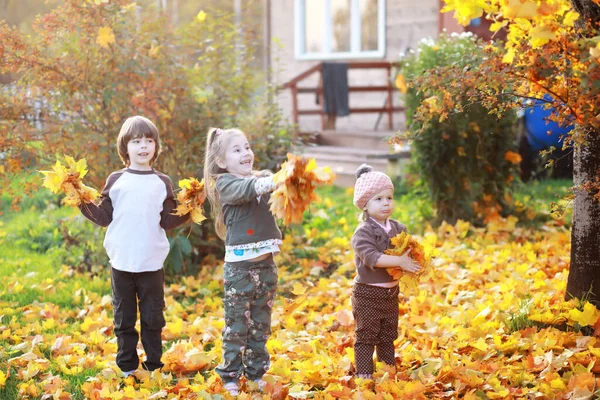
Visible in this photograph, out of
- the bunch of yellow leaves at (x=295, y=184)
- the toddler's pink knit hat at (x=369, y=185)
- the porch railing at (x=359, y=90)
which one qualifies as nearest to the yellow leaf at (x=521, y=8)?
the bunch of yellow leaves at (x=295, y=184)

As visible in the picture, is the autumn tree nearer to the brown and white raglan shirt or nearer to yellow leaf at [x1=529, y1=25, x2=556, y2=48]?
yellow leaf at [x1=529, y1=25, x2=556, y2=48]

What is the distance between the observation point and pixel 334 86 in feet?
41.7

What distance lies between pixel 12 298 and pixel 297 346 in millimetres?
2448

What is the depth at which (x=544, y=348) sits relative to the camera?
12.8 ft

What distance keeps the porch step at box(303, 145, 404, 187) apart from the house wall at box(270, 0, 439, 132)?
0.53 meters

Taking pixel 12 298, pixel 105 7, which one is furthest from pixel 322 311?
pixel 105 7

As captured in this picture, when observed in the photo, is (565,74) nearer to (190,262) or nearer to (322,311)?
(322,311)

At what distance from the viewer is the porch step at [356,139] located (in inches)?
467

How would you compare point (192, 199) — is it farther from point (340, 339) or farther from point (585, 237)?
point (585, 237)

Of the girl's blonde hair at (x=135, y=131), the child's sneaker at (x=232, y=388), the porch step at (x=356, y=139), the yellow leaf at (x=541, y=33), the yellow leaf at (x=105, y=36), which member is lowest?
the child's sneaker at (x=232, y=388)

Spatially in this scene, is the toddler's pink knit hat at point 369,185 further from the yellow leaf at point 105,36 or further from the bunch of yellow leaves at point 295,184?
the yellow leaf at point 105,36

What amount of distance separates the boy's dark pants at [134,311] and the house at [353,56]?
6.57 metres

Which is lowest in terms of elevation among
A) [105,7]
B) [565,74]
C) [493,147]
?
[493,147]

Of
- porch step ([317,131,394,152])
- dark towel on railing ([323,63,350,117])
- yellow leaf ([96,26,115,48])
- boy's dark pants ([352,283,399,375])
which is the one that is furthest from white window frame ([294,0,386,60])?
boy's dark pants ([352,283,399,375])
